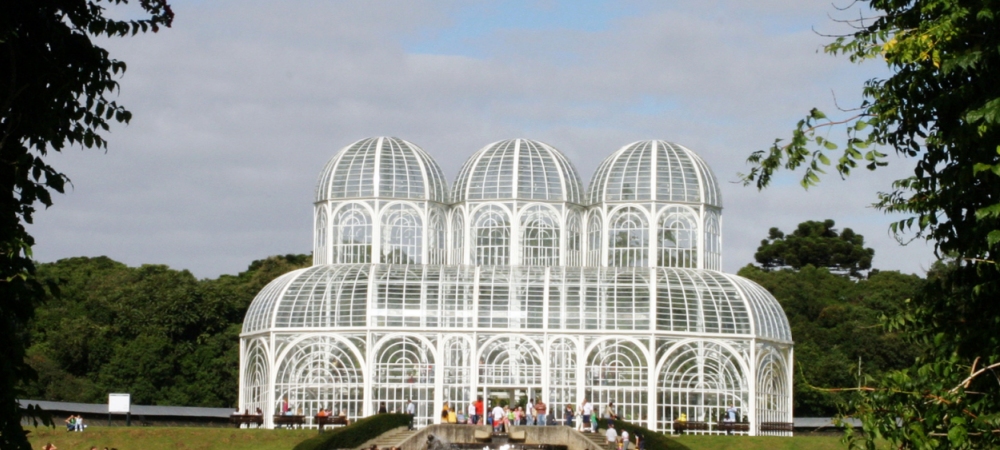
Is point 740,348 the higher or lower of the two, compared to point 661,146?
lower

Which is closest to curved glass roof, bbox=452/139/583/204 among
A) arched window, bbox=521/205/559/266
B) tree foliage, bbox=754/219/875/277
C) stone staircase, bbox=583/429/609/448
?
arched window, bbox=521/205/559/266

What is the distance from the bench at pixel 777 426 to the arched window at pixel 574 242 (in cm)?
1053

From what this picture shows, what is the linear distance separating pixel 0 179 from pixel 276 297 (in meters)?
38.4

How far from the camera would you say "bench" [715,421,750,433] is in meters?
49.6

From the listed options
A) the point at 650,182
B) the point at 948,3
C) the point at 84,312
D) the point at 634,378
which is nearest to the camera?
the point at 948,3

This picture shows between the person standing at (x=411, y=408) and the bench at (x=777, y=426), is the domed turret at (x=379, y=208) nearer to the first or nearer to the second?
the person standing at (x=411, y=408)

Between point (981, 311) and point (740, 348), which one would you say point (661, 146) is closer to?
point (740, 348)

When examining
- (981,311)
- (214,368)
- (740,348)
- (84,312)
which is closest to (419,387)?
(740,348)

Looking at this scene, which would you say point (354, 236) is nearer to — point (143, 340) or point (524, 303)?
point (524, 303)

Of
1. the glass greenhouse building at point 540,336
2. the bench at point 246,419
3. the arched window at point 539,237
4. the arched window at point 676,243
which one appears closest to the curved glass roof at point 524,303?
the glass greenhouse building at point 540,336

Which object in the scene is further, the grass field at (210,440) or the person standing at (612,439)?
the grass field at (210,440)

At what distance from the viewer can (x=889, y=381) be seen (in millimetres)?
15188

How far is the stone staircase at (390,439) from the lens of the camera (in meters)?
42.2

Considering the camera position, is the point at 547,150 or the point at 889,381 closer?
the point at 889,381
